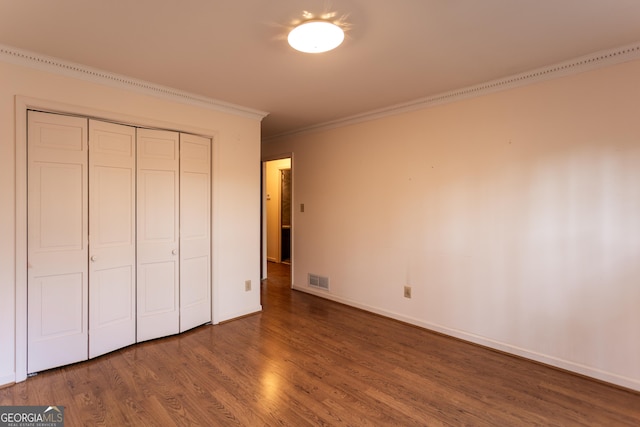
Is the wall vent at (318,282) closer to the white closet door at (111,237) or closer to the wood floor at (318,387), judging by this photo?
the wood floor at (318,387)

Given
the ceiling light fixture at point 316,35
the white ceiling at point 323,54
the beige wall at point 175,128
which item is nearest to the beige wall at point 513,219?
the white ceiling at point 323,54

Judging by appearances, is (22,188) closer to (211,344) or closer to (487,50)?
(211,344)

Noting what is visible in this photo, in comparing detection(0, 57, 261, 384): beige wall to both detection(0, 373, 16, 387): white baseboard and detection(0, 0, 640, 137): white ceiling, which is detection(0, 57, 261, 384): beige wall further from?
detection(0, 0, 640, 137): white ceiling

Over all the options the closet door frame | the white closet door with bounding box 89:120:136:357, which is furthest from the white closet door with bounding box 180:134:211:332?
the closet door frame

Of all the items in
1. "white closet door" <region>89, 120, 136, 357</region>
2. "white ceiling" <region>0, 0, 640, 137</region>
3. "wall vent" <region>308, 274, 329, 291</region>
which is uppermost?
"white ceiling" <region>0, 0, 640, 137</region>

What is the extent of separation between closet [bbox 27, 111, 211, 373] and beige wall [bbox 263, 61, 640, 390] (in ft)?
6.34

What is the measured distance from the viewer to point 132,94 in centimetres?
299

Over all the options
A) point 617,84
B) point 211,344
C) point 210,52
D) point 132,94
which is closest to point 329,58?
point 210,52

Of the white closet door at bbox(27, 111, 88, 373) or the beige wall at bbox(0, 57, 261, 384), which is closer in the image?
the beige wall at bbox(0, 57, 261, 384)

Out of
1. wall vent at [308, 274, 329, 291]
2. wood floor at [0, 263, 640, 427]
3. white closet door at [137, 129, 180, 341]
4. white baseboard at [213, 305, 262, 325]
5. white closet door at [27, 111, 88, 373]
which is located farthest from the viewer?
wall vent at [308, 274, 329, 291]

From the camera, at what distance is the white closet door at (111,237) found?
110 inches

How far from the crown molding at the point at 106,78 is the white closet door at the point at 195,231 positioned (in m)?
0.38

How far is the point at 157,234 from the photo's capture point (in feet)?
10.5

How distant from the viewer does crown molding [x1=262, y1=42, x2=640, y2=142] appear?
2400mm
